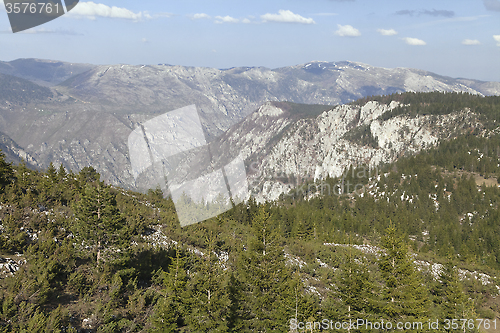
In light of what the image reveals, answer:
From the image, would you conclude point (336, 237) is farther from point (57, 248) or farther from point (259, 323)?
point (57, 248)

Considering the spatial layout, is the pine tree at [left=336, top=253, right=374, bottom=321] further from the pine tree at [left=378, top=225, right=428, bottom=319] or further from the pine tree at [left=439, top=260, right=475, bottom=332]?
the pine tree at [left=439, top=260, right=475, bottom=332]

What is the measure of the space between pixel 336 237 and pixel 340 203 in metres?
73.1

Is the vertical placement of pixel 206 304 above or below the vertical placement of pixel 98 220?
below

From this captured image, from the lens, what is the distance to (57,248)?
22.2m

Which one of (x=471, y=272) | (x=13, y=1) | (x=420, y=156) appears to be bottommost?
(x=420, y=156)

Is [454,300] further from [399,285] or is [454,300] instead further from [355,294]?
[355,294]

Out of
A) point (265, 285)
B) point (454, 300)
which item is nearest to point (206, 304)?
point (265, 285)

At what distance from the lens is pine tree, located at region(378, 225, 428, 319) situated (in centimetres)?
2764

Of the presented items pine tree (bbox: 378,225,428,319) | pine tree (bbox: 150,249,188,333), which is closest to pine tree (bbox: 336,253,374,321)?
pine tree (bbox: 378,225,428,319)

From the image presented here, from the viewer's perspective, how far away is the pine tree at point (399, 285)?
27641 mm

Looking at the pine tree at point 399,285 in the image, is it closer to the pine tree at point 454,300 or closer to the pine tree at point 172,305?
the pine tree at point 454,300

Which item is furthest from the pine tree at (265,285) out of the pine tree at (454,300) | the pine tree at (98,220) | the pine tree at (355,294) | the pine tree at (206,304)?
the pine tree at (454,300)

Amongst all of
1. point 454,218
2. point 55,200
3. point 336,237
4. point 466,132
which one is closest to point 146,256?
point 55,200

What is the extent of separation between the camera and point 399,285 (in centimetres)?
2873
